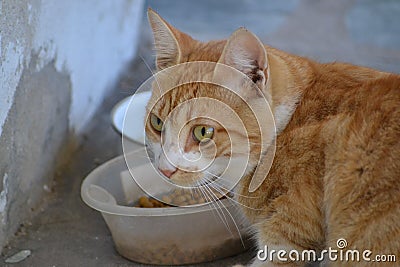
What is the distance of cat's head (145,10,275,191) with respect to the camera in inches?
66.5

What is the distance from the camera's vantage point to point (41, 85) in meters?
2.32

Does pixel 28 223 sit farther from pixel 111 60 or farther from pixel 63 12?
pixel 111 60

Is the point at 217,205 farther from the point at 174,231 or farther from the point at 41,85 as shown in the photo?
the point at 41,85

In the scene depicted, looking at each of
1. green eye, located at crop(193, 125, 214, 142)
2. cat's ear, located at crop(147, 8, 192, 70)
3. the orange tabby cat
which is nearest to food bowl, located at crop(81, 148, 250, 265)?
the orange tabby cat

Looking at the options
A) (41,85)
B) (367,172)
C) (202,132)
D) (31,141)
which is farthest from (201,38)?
(367,172)

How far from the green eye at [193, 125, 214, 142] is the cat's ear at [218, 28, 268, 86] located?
0.54ft

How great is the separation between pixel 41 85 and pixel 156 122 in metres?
0.67

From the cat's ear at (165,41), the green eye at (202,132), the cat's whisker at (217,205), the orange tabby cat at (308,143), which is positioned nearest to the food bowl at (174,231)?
the cat's whisker at (217,205)

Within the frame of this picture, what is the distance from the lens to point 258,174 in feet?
5.74

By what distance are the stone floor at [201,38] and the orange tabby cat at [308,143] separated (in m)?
0.34

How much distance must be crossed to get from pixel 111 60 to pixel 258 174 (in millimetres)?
1795

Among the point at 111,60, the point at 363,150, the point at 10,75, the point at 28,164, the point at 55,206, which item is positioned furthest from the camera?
the point at 111,60

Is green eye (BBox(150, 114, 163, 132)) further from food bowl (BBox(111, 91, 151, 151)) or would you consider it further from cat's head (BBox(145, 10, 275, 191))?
food bowl (BBox(111, 91, 151, 151))

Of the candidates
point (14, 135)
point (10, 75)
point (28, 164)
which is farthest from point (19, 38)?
point (28, 164)
